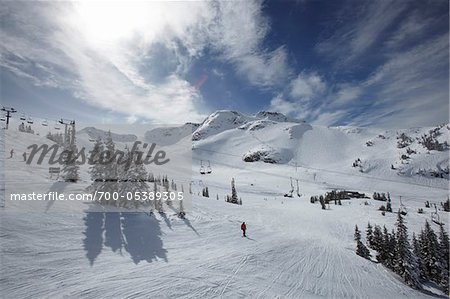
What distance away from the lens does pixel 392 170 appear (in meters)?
167

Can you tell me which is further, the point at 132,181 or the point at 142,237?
the point at 132,181

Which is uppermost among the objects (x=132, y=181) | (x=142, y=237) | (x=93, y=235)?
(x=132, y=181)

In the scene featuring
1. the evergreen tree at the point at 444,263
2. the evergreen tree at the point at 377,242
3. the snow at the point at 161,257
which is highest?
the snow at the point at 161,257

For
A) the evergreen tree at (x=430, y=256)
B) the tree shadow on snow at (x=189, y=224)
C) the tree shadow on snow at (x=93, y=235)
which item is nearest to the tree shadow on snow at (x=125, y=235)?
the tree shadow on snow at (x=93, y=235)

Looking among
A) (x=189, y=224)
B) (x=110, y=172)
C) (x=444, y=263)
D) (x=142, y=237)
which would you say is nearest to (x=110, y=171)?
(x=110, y=172)

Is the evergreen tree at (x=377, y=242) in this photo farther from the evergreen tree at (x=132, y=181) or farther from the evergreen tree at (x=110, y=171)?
the evergreen tree at (x=110, y=171)

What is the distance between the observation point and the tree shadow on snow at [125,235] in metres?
18.3

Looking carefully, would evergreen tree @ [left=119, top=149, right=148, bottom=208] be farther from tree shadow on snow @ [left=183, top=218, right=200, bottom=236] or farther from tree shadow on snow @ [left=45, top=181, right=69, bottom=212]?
tree shadow on snow @ [left=183, top=218, right=200, bottom=236]

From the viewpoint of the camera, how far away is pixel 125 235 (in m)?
21.9

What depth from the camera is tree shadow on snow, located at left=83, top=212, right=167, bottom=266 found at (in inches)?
719

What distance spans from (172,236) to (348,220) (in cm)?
4089

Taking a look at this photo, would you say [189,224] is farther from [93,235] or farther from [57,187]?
[57,187]

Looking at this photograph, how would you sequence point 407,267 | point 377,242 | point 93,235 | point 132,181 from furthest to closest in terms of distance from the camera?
point 377,242 < point 132,181 < point 407,267 < point 93,235

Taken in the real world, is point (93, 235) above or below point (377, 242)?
above
